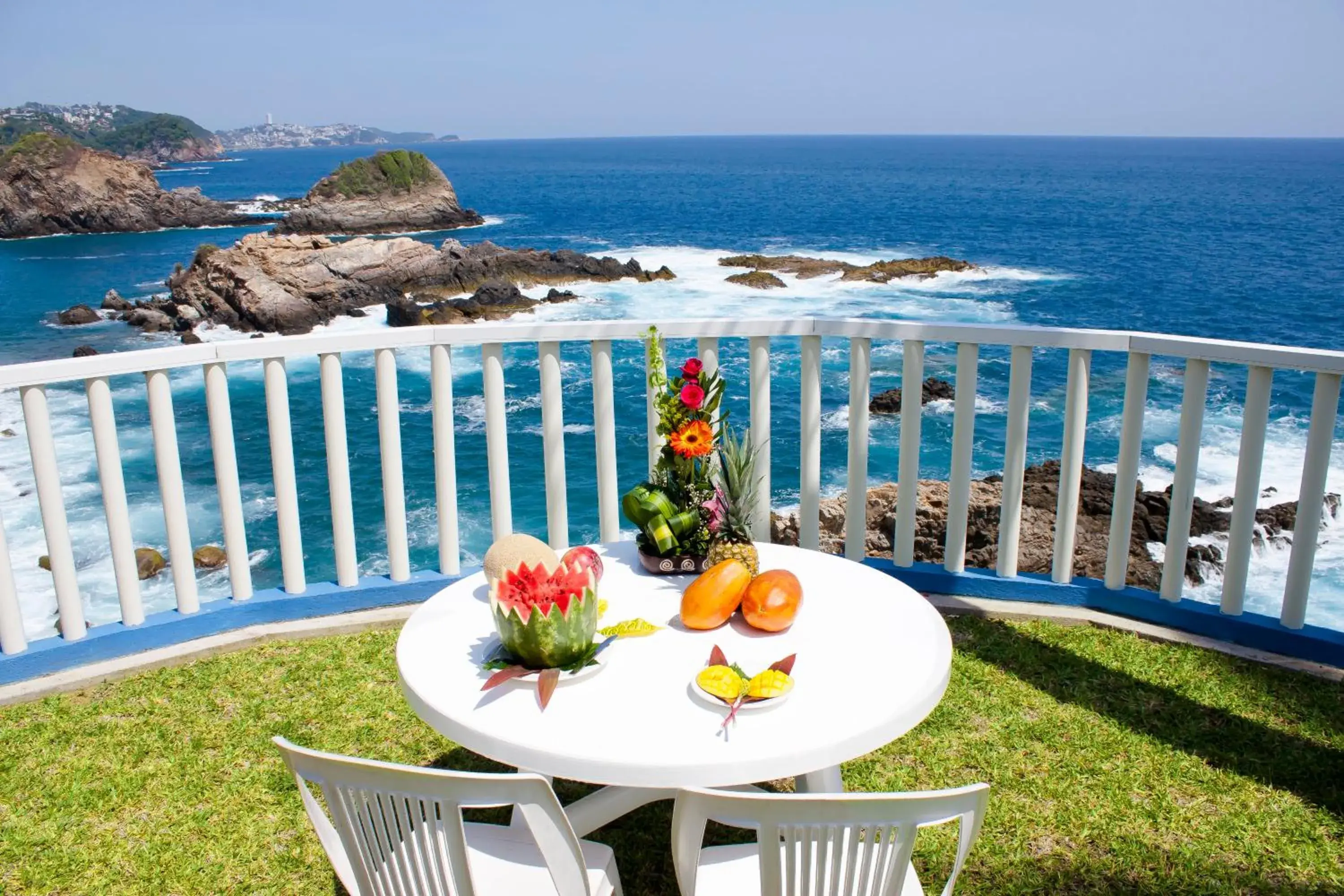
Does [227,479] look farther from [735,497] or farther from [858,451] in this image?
[858,451]

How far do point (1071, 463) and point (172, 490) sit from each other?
129 inches

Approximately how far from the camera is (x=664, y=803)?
2.96 m

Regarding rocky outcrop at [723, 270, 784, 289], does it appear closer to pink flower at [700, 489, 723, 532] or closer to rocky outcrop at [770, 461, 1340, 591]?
rocky outcrop at [770, 461, 1340, 591]

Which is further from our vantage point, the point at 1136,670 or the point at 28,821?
the point at 1136,670

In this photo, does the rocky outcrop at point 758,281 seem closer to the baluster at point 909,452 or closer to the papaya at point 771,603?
the baluster at point 909,452

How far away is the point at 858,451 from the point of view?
13.5 feet

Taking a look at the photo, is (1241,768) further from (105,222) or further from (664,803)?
(105,222)

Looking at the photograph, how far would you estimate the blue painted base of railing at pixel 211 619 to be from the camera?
12.0ft

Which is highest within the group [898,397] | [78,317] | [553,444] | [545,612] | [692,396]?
[692,396]

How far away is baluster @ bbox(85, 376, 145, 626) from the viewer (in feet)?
11.6

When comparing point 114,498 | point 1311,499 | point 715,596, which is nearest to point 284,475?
point 114,498

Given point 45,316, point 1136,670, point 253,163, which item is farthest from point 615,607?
point 253,163

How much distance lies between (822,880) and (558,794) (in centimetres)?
165

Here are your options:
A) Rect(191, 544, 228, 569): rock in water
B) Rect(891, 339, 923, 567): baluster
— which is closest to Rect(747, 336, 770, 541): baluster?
Rect(891, 339, 923, 567): baluster
